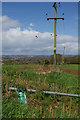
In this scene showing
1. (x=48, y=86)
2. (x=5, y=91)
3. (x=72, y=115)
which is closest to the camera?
(x=72, y=115)

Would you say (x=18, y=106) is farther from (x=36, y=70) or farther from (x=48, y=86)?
(x=36, y=70)

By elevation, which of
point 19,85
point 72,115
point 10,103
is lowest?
point 72,115

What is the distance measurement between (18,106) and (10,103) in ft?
0.68

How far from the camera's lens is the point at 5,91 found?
383cm

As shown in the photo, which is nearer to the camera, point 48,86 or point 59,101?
point 59,101

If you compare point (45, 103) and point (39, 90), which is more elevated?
point (39, 90)

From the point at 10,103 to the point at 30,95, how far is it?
778mm

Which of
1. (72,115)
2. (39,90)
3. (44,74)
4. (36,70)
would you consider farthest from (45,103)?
(36,70)

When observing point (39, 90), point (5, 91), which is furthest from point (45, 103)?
point (5, 91)

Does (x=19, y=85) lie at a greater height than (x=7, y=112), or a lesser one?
greater

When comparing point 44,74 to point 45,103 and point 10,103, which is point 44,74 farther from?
point 10,103

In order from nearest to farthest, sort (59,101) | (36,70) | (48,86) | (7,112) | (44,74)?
(7,112), (59,101), (48,86), (44,74), (36,70)

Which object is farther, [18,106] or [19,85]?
[19,85]

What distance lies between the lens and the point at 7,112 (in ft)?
9.98
